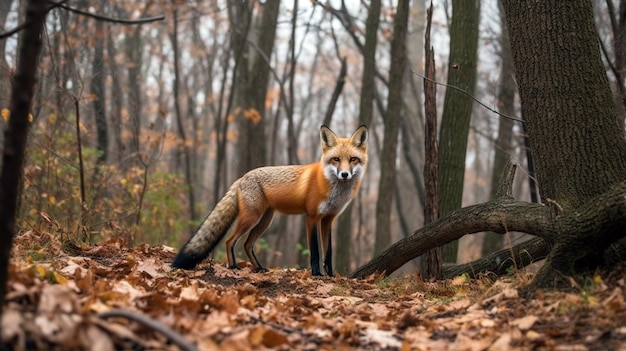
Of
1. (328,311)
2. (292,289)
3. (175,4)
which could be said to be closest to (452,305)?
(328,311)

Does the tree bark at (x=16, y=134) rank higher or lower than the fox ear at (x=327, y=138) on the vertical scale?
lower

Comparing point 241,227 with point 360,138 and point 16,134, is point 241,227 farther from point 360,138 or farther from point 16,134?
point 16,134

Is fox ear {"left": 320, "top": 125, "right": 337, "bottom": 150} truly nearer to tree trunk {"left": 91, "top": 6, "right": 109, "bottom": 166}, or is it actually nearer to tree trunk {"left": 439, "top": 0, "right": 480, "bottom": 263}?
tree trunk {"left": 439, "top": 0, "right": 480, "bottom": 263}

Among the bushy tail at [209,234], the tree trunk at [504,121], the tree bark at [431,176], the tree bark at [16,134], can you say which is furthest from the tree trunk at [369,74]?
the tree bark at [16,134]

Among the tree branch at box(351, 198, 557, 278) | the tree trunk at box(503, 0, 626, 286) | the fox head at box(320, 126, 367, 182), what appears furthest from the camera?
the fox head at box(320, 126, 367, 182)

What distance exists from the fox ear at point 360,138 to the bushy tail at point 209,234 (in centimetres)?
167

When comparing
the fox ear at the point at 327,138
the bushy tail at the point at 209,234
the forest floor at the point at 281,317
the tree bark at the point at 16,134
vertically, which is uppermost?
the fox ear at the point at 327,138

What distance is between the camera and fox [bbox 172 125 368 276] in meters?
7.56

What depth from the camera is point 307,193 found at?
25.3 feet

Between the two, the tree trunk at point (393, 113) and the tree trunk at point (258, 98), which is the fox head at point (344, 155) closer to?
the tree trunk at point (393, 113)

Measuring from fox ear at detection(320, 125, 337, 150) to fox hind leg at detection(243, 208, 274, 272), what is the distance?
48.3 inches

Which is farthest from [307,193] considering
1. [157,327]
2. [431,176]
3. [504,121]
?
[504,121]

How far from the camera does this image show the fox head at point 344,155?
24.4 feet

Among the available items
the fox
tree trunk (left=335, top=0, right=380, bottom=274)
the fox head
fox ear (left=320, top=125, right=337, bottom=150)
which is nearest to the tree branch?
the fox
